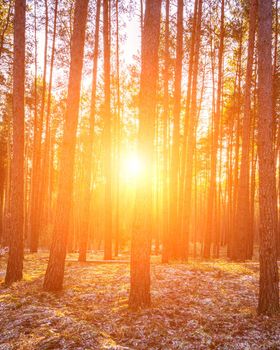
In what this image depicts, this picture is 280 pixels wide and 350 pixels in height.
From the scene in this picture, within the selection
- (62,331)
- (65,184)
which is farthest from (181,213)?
(62,331)

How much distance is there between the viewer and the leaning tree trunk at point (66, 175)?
7176mm

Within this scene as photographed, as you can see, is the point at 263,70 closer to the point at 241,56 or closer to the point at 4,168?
the point at 241,56

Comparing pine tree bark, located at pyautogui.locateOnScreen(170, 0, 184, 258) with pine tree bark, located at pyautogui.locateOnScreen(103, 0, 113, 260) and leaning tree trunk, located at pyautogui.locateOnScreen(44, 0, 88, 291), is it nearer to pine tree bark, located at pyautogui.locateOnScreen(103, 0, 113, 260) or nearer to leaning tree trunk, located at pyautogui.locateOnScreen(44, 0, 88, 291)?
pine tree bark, located at pyautogui.locateOnScreen(103, 0, 113, 260)

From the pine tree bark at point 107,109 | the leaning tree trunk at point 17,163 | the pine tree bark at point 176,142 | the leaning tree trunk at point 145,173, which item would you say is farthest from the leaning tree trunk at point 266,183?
the pine tree bark at point 107,109

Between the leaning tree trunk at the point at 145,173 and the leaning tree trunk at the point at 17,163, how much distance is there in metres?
3.93

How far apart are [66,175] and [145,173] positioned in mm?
2280

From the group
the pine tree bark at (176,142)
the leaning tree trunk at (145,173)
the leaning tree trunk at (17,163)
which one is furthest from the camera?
the pine tree bark at (176,142)

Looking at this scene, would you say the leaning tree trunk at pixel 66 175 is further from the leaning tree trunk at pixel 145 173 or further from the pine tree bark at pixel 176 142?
the pine tree bark at pixel 176 142

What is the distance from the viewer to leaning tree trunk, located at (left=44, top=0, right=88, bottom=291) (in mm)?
7176

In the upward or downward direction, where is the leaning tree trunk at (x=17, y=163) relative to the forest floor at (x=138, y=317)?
upward

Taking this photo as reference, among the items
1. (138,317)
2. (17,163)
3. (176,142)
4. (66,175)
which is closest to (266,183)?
(138,317)

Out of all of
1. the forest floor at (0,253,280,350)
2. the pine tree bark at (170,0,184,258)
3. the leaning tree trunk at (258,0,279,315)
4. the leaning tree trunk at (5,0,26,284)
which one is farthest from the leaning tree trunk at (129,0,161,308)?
the pine tree bark at (170,0,184,258)

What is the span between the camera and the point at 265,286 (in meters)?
5.54

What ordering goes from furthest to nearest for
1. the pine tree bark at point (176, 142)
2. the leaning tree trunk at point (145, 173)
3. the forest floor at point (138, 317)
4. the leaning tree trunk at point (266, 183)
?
the pine tree bark at point (176, 142) < the leaning tree trunk at point (145, 173) < the leaning tree trunk at point (266, 183) < the forest floor at point (138, 317)
